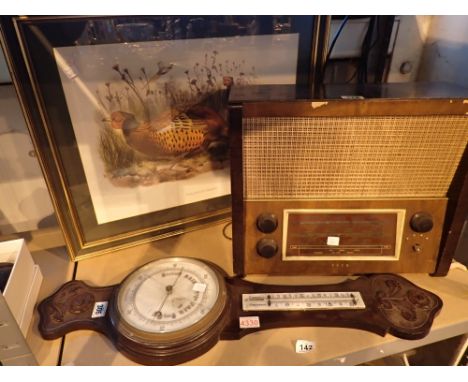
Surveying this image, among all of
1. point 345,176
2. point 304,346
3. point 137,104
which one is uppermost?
point 137,104

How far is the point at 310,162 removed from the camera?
694 millimetres

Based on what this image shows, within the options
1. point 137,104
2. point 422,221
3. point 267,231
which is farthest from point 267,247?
point 137,104

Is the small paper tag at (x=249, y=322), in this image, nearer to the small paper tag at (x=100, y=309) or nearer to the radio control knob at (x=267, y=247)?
the radio control knob at (x=267, y=247)

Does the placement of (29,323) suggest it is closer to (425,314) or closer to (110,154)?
(110,154)

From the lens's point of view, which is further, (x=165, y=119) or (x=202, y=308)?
(x=165, y=119)

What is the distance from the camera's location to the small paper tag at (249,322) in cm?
69

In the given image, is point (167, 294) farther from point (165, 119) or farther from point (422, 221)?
point (422, 221)

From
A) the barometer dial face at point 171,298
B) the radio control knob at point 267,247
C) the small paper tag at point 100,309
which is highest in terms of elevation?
the radio control knob at point 267,247

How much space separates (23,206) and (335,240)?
81 cm

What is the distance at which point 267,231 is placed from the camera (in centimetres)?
74

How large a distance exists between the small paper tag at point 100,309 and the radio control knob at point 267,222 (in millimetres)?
340

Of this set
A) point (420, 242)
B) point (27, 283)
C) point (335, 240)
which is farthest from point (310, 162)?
point (27, 283)

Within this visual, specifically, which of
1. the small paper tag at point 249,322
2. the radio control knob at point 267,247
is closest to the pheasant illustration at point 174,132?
the radio control knob at point 267,247

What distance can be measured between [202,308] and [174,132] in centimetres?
40
